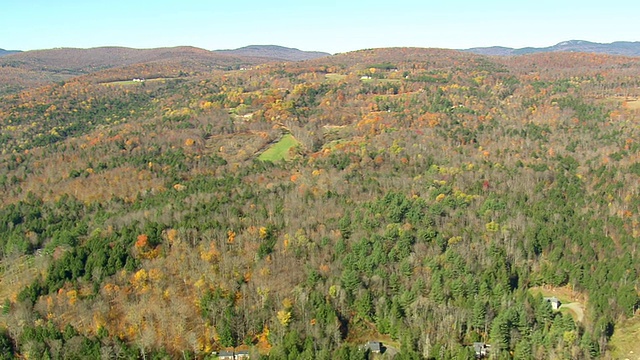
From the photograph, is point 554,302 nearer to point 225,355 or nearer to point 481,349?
point 481,349

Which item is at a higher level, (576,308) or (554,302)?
(554,302)

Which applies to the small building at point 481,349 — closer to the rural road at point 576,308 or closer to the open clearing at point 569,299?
the open clearing at point 569,299

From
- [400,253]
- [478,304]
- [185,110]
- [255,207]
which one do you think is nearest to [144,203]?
[255,207]

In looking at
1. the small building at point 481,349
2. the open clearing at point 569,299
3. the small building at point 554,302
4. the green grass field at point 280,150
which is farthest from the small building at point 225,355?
the green grass field at point 280,150

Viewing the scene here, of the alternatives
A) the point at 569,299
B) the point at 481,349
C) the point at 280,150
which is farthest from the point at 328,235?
the point at 280,150

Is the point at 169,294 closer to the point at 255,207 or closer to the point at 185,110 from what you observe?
the point at 255,207

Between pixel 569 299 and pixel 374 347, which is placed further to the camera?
pixel 569 299

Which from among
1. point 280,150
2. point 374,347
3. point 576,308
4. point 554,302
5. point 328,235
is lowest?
point 576,308
